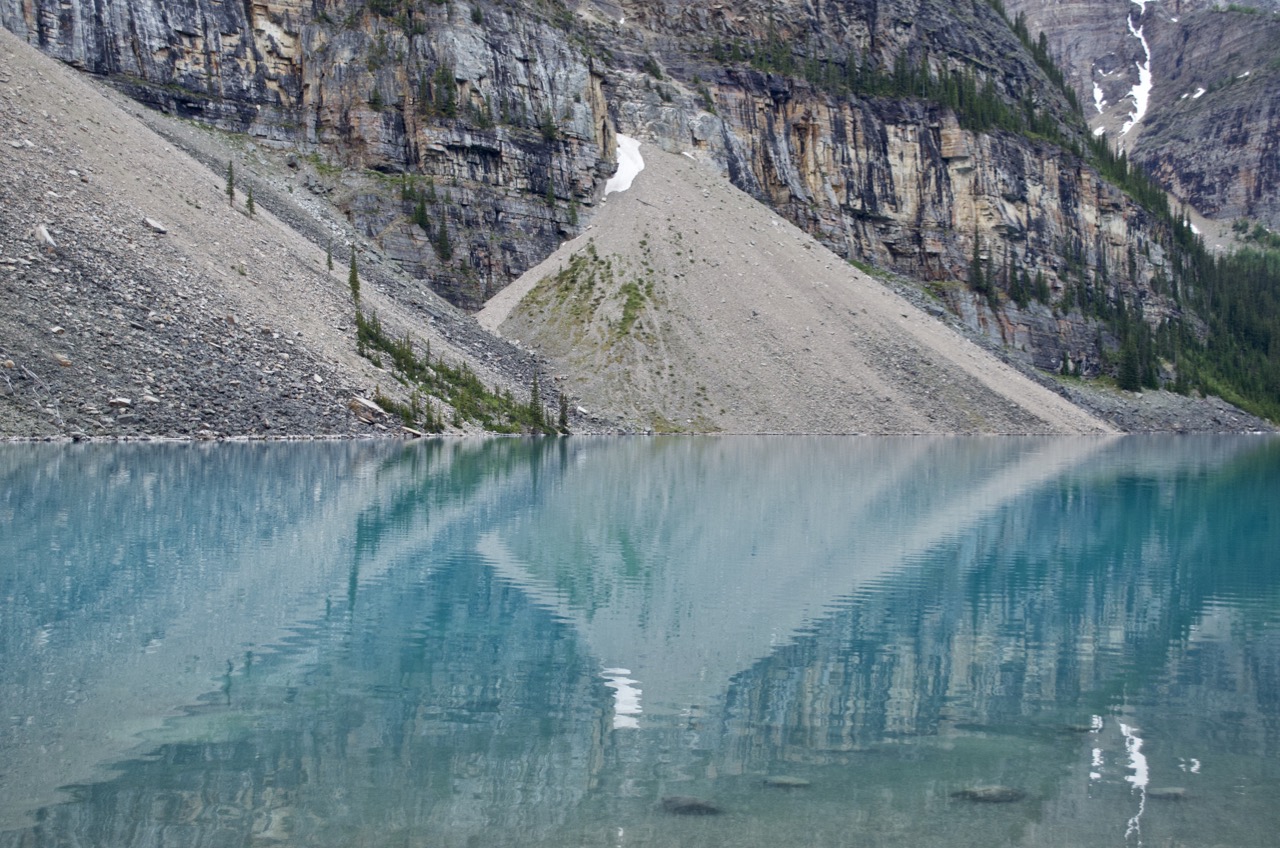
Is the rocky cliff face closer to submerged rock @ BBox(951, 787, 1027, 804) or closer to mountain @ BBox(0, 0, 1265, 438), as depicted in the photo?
mountain @ BBox(0, 0, 1265, 438)

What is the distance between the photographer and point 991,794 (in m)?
11.3

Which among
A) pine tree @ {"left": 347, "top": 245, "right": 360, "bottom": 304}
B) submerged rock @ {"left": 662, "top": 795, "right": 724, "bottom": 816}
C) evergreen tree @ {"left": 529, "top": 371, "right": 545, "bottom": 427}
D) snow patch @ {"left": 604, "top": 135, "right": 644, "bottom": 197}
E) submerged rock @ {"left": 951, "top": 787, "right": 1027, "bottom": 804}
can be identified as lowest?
submerged rock @ {"left": 662, "top": 795, "right": 724, "bottom": 816}

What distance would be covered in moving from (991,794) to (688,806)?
2981 millimetres

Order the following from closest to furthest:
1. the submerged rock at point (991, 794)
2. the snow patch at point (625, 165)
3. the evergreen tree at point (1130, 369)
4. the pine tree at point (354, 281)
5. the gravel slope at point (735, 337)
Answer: the submerged rock at point (991, 794), the pine tree at point (354, 281), the gravel slope at point (735, 337), the snow patch at point (625, 165), the evergreen tree at point (1130, 369)

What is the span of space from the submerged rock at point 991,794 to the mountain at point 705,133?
198 feet

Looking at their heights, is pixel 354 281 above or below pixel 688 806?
above

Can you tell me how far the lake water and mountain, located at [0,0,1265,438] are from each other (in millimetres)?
44846

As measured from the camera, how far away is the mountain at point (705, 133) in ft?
304

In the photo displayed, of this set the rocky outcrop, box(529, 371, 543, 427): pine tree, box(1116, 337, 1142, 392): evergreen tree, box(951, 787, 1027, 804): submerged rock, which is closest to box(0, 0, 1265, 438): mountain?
the rocky outcrop

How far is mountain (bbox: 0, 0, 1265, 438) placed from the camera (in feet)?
304

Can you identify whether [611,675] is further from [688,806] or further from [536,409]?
[536,409]

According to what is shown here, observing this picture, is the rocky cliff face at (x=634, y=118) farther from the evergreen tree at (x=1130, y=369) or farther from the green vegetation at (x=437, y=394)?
the green vegetation at (x=437, y=394)

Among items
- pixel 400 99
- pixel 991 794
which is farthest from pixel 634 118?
pixel 991 794

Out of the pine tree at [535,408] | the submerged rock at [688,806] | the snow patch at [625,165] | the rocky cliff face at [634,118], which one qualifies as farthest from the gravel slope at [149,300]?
the submerged rock at [688,806]
